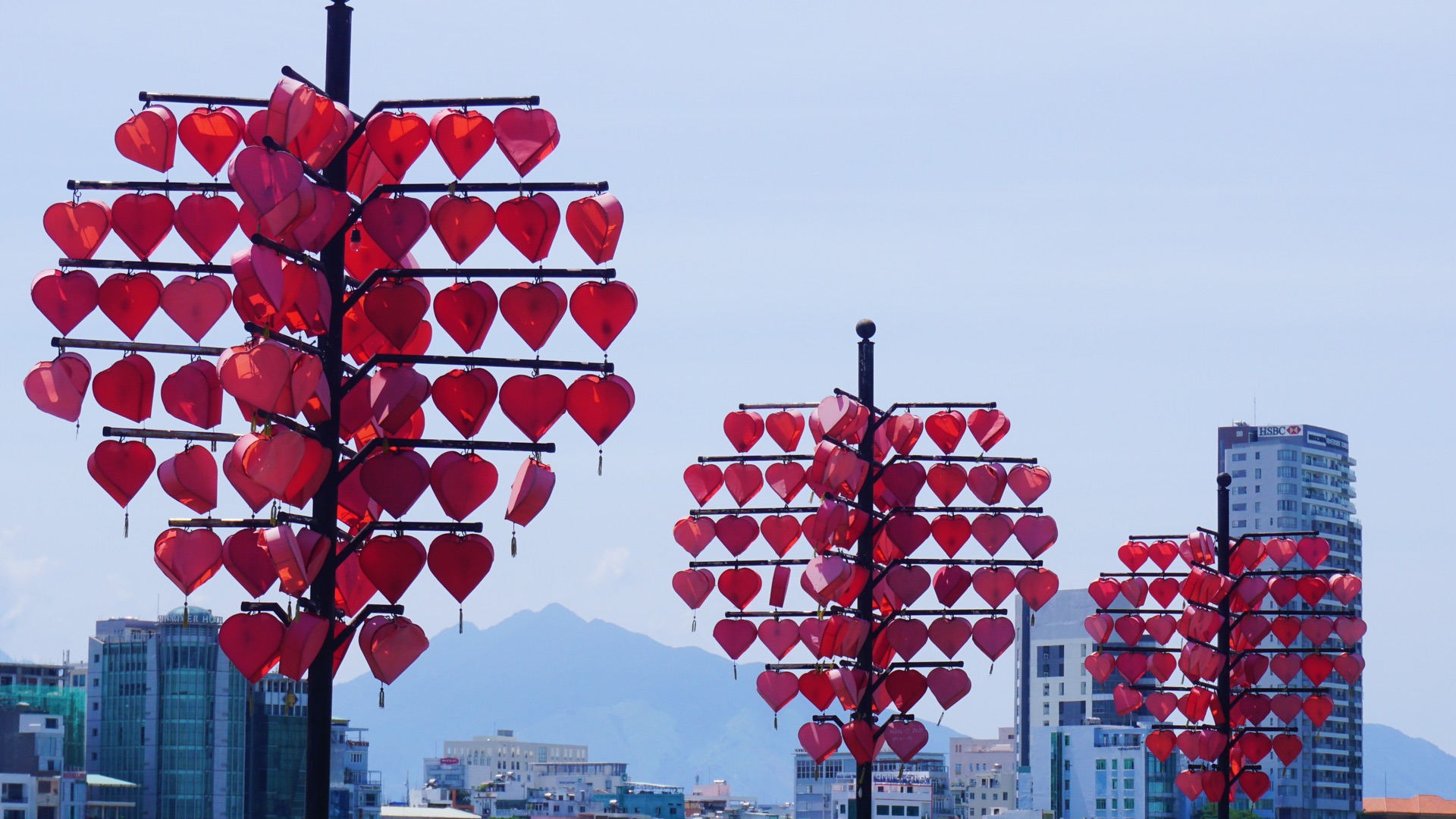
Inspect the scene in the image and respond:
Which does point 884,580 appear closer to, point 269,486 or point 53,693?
point 269,486

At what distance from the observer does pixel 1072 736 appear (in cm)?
14400

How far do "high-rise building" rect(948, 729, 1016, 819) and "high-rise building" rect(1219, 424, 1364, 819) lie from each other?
74.6ft

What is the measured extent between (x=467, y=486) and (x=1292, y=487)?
565ft

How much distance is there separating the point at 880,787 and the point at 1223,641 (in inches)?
4603

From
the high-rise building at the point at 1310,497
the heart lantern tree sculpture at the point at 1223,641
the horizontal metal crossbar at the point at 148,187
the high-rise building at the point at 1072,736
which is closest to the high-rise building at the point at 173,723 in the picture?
the high-rise building at the point at 1072,736

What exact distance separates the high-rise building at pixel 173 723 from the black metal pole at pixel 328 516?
12152cm

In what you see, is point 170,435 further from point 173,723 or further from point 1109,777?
point 1109,777

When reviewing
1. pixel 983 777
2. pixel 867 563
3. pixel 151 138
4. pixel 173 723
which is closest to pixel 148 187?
pixel 151 138

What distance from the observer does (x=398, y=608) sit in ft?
36.4

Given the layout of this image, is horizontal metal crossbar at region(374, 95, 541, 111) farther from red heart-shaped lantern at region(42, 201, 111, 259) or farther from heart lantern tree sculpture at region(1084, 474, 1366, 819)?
heart lantern tree sculpture at region(1084, 474, 1366, 819)

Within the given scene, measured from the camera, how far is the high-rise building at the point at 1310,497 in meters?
166

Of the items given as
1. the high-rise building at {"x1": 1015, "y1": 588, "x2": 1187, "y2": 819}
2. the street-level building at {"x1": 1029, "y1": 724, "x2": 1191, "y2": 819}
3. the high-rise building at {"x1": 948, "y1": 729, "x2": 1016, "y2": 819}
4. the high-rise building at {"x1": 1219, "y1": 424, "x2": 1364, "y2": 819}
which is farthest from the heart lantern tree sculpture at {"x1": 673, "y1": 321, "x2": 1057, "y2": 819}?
the high-rise building at {"x1": 1219, "y1": 424, "x2": 1364, "y2": 819}

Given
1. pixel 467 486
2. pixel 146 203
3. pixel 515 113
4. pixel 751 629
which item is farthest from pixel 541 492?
pixel 751 629

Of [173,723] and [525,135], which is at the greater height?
[525,135]
